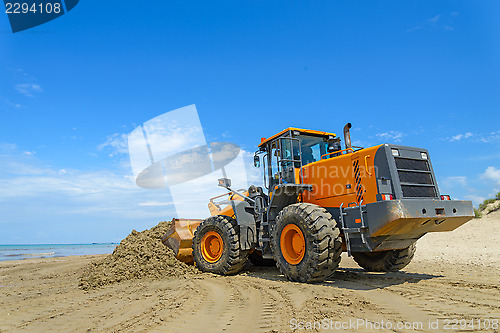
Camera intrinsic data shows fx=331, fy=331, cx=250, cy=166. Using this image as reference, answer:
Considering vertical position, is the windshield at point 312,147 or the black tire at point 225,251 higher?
the windshield at point 312,147

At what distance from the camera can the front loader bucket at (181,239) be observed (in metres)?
9.64

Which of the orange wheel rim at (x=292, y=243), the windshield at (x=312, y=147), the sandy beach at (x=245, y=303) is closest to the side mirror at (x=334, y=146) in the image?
the windshield at (x=312, y=147)

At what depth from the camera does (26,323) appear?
476cm

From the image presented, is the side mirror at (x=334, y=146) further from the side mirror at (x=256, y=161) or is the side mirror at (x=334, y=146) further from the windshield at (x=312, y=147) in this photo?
the side mirror at (x=256, y=161)

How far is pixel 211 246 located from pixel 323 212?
3.97 metres

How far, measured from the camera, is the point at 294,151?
8.70 metres

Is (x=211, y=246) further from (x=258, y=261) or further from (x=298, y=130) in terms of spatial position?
(x=298, y=130)

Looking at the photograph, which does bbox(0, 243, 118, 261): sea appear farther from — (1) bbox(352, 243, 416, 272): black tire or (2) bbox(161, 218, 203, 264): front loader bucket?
(1) bbox(352, 243, 416, 272): black tire

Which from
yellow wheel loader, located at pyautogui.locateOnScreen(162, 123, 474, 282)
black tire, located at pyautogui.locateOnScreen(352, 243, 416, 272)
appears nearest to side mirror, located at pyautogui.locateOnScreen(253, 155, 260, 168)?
yellow wheel loader, located at pyautogui.locateOnScreen(162, 123, 474, 282)

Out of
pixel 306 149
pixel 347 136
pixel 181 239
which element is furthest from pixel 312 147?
pixel 181 239

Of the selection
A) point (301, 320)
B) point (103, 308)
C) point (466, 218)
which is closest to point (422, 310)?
point (301, 320)

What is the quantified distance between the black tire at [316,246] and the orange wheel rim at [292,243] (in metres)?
0.17

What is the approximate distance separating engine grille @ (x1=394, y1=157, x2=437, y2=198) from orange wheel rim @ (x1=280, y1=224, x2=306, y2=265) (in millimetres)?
2342

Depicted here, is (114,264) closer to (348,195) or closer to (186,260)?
(186,260)
